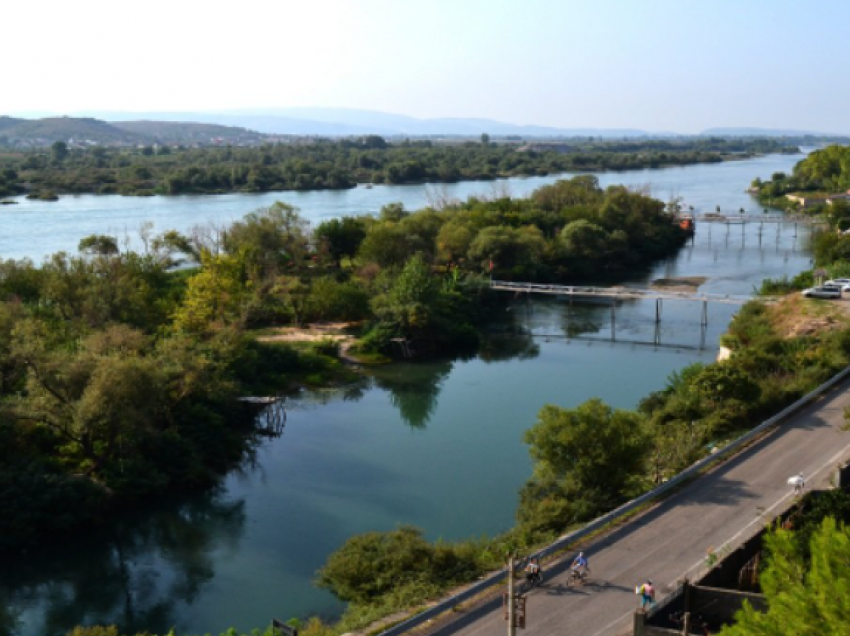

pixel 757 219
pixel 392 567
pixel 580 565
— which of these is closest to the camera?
pixel 580 565

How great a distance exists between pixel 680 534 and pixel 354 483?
34.2 feet

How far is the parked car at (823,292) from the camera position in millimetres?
38719

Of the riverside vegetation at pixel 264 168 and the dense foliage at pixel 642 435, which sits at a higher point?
the riverside vegetation at pixel 264 168

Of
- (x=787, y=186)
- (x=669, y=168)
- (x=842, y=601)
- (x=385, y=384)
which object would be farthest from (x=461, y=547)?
(x=669, y=168)

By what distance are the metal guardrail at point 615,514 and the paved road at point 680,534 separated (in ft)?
0.98

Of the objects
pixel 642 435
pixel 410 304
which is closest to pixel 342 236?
pixel 410 304

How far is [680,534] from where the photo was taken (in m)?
17.9

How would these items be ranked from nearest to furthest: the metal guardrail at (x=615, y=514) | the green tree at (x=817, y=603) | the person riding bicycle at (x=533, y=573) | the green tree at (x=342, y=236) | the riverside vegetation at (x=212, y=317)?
the green tree at (x=817, y=603) → the metal guardrail at (x=615, y=514) → the person riding bicycle at (x=533, y=573) → the riverside vegetation at (x=212, y=317) → the green tree at (x=342, y=236)

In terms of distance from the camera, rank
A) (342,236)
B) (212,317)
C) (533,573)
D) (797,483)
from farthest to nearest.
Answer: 1. (342,236)
2. (212,317)
3. (797,483)
4. (533,573)

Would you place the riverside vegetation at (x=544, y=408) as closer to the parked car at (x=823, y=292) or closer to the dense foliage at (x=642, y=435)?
the dense foliage at (x=642, y=435)

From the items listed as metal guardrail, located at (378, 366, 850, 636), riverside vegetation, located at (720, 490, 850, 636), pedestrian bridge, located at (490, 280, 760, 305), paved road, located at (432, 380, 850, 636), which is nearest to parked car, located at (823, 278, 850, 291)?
pedestrian bridge, located at (490, 280, 760, 305)

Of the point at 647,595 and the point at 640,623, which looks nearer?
the point at 640,623

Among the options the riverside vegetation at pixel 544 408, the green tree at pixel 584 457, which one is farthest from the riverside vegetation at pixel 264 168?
the green tree at pixel 584 457

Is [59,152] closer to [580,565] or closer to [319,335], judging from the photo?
[319,335]
